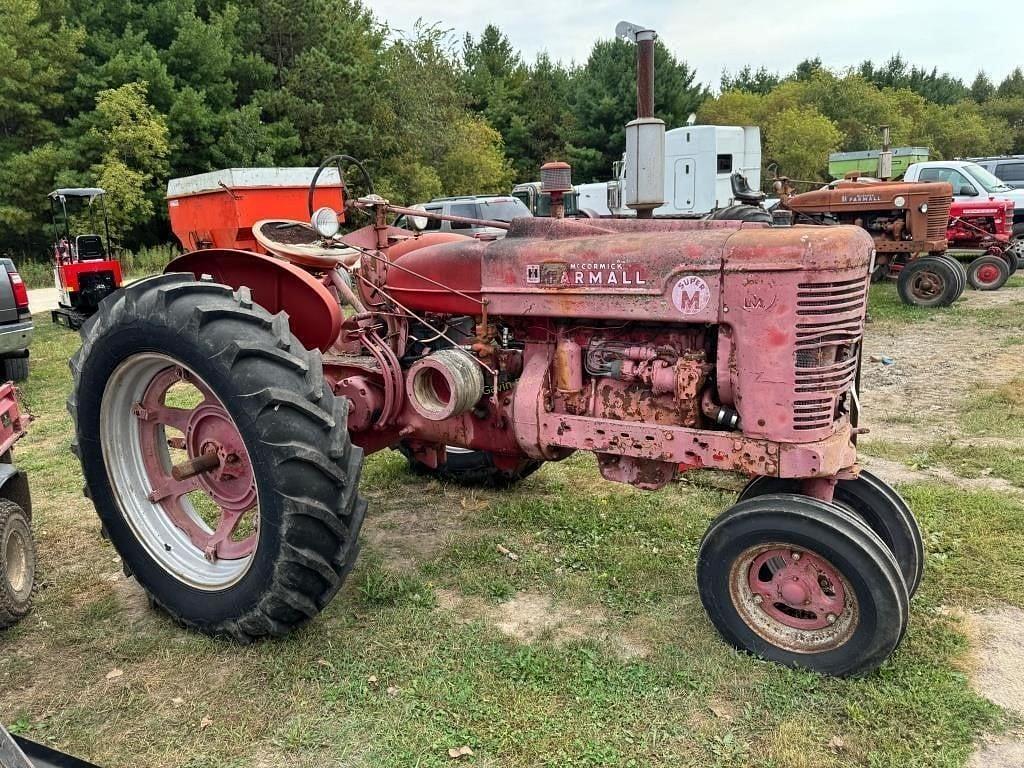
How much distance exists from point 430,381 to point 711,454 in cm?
128

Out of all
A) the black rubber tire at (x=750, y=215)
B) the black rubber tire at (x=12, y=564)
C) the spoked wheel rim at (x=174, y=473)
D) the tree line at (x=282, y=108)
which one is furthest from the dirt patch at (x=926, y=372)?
the tree line at (x=282, y=108)

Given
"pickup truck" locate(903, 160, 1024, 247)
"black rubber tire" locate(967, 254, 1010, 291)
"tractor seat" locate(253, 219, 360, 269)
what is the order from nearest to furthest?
"tractor seat" locate(253, 219, 360, 269), "black rubber tire" locate(967, 254, 1010, 291), "pickup truck" locate(903, 160, 1024, 247)

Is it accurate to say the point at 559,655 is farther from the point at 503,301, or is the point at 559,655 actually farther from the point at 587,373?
the point at 503,301

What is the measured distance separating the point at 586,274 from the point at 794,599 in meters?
1.39

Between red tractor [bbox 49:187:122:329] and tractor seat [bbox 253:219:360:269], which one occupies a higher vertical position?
tractor seat [bbox 253:219:360:269]

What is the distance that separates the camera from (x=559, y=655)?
2914 mm

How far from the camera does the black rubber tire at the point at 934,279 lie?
1080cm

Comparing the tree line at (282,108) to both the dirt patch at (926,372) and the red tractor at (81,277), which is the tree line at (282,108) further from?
the dirt patch at (926,372)

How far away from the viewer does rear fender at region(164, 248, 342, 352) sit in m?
3.40

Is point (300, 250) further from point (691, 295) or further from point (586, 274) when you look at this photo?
point (691, 295)

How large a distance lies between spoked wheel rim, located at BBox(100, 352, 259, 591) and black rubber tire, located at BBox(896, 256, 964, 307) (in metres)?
10.4

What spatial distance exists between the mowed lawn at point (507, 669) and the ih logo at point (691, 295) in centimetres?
125

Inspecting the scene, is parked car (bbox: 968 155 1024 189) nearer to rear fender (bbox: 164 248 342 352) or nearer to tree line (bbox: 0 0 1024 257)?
tree line (bbox: 0 0 1024 257)

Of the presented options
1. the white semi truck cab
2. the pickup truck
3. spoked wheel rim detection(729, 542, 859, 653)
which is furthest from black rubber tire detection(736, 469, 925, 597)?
the white semi truck cab
